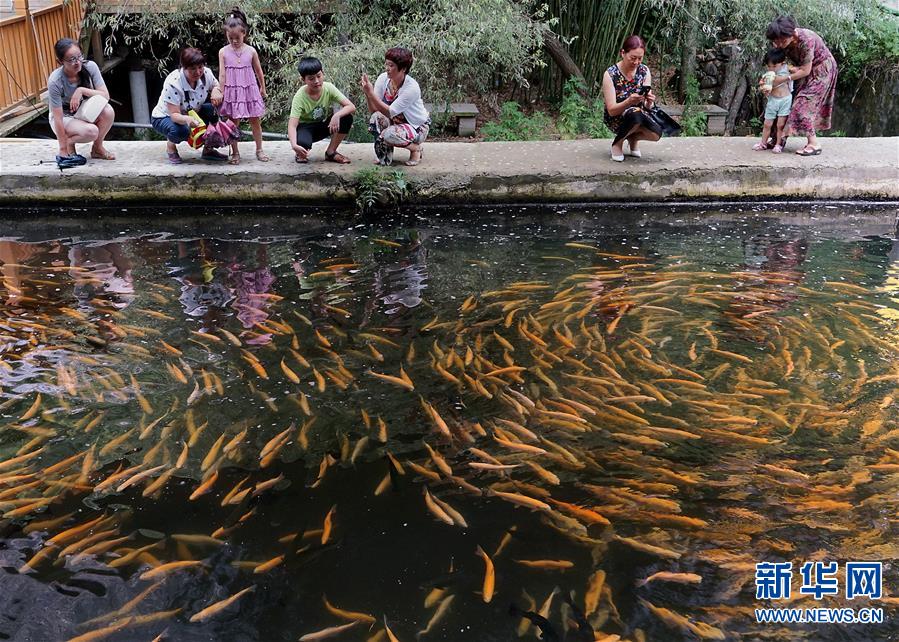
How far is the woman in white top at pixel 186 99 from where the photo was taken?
7.98 metres

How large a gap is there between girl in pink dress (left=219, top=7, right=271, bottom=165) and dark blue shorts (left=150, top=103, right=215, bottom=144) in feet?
0.51

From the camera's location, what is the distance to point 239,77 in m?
8.10

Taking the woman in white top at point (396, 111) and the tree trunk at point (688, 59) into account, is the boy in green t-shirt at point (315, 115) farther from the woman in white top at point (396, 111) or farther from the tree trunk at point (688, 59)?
the tree trunk at point (688, 59)

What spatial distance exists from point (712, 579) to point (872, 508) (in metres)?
0.95

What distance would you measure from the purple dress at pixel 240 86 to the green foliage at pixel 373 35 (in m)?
1.93

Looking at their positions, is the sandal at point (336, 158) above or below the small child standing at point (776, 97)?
below

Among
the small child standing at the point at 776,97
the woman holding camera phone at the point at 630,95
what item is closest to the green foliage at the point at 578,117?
the small child standing at the point at 776,97

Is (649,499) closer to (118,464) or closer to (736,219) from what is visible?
(118,464)

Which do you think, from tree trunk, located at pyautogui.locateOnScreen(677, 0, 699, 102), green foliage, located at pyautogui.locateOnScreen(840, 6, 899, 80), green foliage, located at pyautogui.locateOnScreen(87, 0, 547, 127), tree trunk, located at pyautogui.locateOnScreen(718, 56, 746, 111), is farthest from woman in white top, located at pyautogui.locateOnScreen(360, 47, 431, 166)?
green foliage, located at pyautogui.locateOnScreen(840, 6, 899, 80)

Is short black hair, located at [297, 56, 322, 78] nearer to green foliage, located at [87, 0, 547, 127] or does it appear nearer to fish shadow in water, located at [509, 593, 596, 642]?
green foliage, located at [87, 0, 547, 127]

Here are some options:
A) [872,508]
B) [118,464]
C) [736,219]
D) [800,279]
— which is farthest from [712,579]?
[736,219]

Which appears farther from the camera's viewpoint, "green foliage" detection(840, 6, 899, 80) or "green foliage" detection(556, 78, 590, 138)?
"green foliage" detection(840, 6, 899, 80)

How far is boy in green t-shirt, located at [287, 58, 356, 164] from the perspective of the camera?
805 centimetres

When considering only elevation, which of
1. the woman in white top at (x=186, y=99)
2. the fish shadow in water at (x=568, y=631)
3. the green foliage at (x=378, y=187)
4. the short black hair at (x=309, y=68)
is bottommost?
the fish shadow in water at (x=568, y=631)
